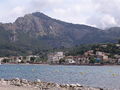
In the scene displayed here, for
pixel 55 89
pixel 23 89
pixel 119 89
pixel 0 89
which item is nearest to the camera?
pixel 0 89

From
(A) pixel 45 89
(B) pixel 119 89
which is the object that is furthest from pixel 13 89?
(B) pixel 119 89

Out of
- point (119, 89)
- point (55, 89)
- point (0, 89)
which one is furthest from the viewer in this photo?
point (119, 89)

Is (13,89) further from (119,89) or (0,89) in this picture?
(119,89)

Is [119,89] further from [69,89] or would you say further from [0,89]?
[0,89]

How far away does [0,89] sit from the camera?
2264 cm

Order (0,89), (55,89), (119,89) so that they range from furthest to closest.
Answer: (119,89) < (55,89) < (0,89)

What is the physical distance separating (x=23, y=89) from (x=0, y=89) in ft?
7.24

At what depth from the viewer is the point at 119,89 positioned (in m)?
35.9

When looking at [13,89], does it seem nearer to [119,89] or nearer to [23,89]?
[23,89]

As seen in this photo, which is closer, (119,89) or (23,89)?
(23,89)

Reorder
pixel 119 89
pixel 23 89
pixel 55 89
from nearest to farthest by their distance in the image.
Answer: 1. pixel 23 89
2. pixel 55 89
3. pixel 119 89

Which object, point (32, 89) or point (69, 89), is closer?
point (32, 89)

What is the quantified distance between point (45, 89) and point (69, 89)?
108 inches

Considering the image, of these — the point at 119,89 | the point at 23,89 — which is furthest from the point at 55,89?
the point at 119,89
